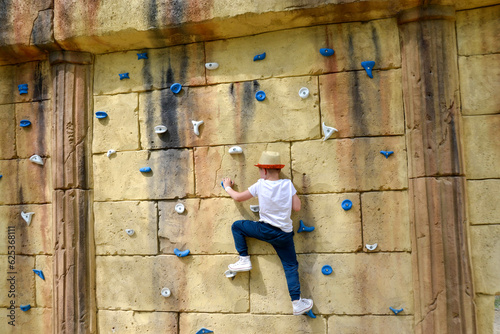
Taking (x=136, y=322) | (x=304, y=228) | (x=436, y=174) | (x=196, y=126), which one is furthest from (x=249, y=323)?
(x=436, y=174)

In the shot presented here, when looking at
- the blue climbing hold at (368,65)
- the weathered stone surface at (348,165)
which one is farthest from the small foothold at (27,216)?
the blue climbing hold at (368,65)

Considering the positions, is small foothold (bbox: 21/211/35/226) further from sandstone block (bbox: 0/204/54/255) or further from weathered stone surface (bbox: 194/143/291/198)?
weathered stone surface (bbox: 194/143/291/198)

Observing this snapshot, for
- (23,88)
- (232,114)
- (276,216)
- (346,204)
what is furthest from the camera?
(23,88)

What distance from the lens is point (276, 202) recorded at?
3.89m

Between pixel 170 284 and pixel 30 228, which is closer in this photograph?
pixel 170 284

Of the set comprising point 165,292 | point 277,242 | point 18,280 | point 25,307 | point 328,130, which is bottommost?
point 25,307

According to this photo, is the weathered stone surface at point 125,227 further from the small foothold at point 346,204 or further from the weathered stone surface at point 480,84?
the weathered stone surface at point 480,84

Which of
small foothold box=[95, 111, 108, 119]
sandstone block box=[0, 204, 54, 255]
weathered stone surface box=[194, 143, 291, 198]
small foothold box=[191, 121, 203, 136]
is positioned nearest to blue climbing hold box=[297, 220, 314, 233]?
weathered stone surface box=[194, 143, 291, 198]

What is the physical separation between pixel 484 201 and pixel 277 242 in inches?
75.1

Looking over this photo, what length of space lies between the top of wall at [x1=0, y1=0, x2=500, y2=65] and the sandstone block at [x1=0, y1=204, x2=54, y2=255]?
1713mm

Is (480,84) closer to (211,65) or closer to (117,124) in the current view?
(211,65)

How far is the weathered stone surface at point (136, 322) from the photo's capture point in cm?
437

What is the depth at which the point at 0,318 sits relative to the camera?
4.75 meters

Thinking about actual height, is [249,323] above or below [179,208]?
below
